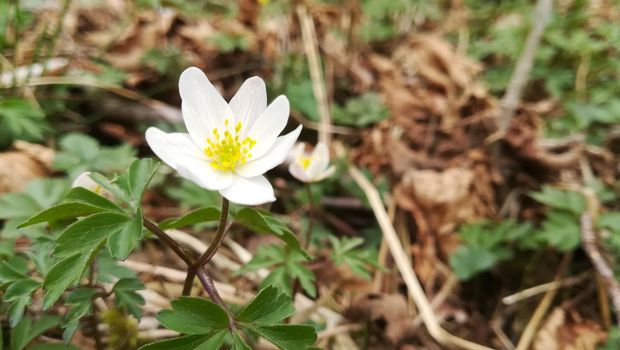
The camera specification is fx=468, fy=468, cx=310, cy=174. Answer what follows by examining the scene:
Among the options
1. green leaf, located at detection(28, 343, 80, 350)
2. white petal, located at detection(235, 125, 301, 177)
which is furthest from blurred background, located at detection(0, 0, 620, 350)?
white petal, located at detection(235, 125, 301, 177)

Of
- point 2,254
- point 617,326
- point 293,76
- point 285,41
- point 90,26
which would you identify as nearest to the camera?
point 2,254

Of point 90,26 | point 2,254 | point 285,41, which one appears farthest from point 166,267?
point 90,26

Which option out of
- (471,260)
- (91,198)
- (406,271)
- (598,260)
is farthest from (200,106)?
(598,260)

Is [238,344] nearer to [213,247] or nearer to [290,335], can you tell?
[290,335]

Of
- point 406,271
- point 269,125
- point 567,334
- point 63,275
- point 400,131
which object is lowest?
point 567,334

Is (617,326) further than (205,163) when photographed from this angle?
Yes

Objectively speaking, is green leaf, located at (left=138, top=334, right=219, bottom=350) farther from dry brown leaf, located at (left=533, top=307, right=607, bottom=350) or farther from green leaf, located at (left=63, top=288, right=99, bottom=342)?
dry brown leaf, located at (left=533, top=307, right=607, bottom=350)

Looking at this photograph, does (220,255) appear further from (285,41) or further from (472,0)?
(472,0)
